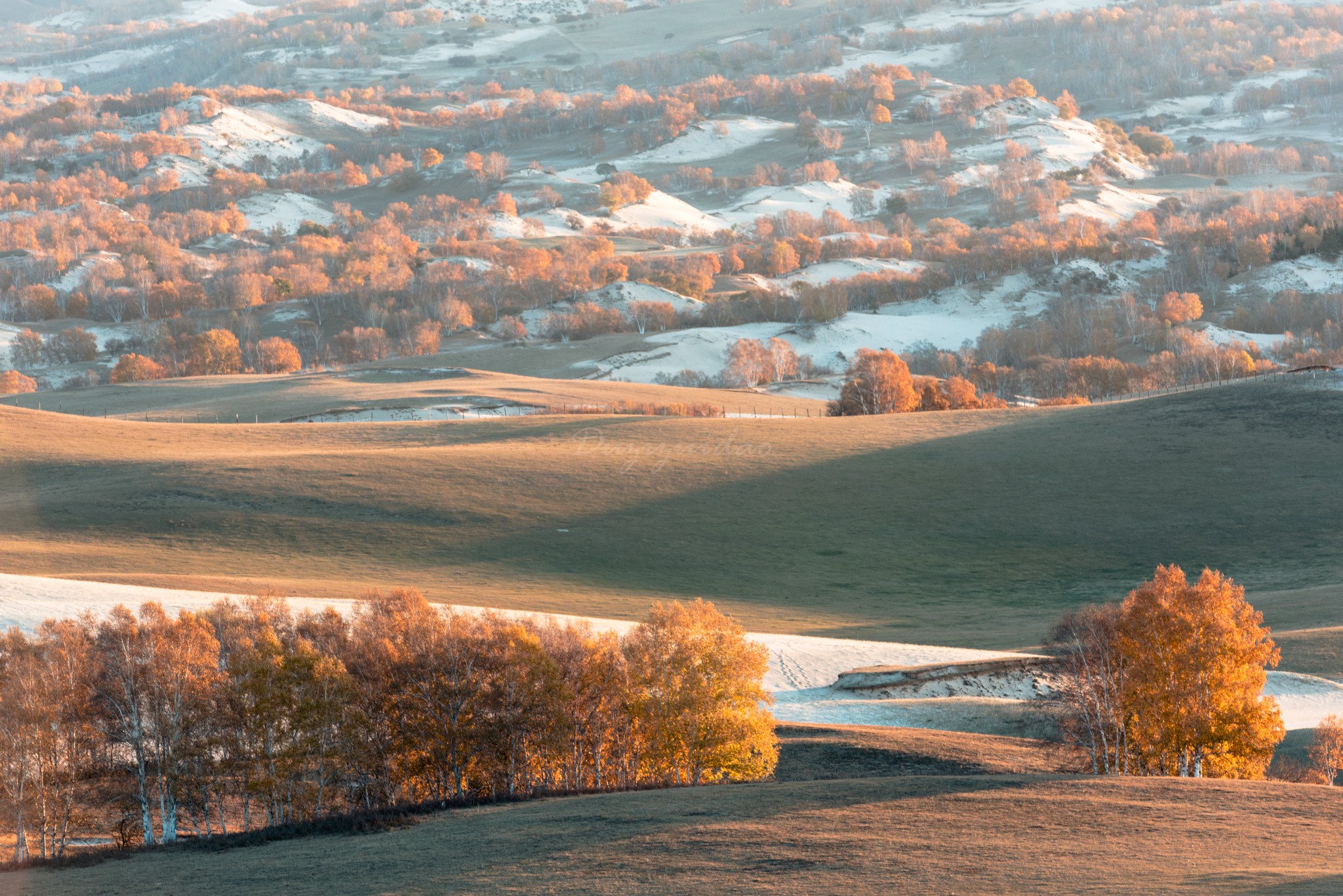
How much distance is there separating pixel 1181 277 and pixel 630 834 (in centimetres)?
16925

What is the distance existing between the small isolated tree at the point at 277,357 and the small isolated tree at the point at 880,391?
237ft

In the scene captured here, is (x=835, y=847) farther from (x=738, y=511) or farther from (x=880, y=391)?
(x=880, y=391)

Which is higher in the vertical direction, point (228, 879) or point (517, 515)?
point (228, 879)

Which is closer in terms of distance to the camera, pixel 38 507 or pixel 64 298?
pixel 38 507

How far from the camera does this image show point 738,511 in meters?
63.5

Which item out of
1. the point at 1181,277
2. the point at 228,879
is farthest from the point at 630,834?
the point at 1181,277

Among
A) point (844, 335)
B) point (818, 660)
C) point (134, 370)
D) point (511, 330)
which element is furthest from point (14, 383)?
point (818, 660)

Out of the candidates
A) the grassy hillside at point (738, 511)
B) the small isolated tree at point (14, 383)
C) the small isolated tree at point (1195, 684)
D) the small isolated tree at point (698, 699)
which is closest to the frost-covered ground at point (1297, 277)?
the grassy hillside at point (738, 511)

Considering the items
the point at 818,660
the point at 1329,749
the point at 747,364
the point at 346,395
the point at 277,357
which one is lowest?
the point at 747,364

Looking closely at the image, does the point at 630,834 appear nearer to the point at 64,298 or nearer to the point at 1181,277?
the point at 1181,277

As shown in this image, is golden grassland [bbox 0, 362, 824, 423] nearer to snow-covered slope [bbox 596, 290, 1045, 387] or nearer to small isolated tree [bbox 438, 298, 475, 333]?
snow-covered slope [bbox 596, 290, 1045, 387]

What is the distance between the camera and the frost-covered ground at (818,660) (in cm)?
3647

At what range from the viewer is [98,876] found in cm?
2294

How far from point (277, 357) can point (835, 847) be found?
132441 millimetres
